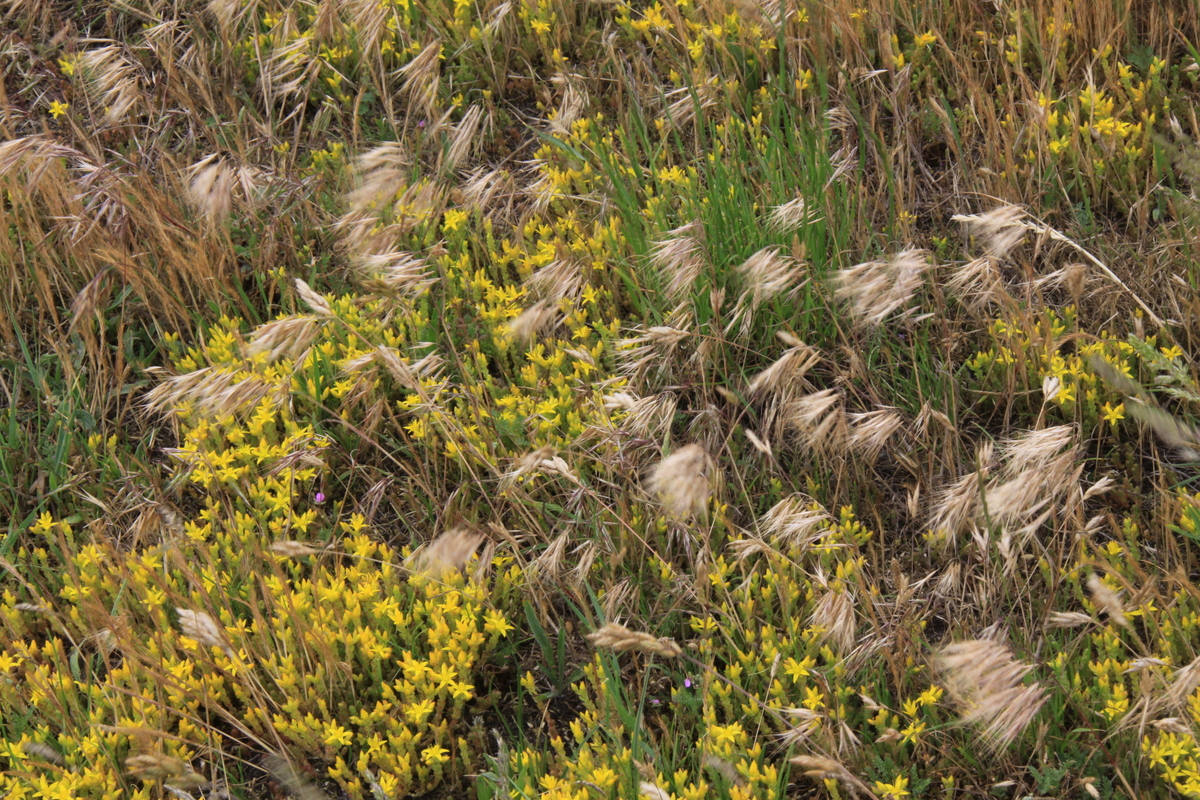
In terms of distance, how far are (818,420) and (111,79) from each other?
124 inches

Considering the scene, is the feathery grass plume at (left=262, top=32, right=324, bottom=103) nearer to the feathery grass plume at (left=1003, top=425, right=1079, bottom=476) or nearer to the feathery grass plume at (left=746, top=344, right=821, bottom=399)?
the feathery grass plume at (left=746, top=344, right=821, bottom=399)

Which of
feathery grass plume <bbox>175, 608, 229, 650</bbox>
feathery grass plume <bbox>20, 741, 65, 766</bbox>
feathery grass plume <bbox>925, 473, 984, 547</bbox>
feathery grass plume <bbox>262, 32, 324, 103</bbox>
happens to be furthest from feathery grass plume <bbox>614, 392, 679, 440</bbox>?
feathery grass plume <bbox>262, 32, 324, 103</bbox>

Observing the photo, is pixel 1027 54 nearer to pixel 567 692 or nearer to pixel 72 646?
pixel 567 692

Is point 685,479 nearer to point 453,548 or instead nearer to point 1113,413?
point 453,548

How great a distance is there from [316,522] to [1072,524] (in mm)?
2273

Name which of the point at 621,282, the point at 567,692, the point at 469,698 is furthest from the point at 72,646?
the point at 621,282

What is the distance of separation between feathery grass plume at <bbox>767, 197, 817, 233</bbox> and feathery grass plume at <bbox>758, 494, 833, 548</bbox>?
2.74 ft

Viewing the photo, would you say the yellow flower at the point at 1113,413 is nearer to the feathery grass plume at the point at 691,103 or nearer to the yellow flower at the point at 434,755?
the feathery grass plume at the point at 691,103

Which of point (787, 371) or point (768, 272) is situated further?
point (768, 272)

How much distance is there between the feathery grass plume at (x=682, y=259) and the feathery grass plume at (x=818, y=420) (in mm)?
474

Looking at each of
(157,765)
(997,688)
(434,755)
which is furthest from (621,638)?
(157,765)

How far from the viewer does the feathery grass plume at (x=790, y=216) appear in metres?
3.12

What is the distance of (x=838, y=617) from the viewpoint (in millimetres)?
2553

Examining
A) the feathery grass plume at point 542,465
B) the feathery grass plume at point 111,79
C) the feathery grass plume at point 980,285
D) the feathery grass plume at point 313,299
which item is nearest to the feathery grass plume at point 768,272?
the feathery grass plume at point 980,285
